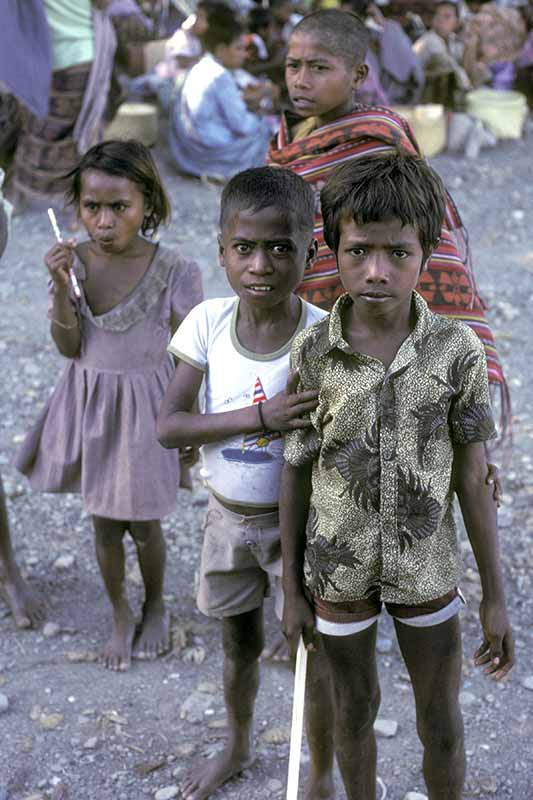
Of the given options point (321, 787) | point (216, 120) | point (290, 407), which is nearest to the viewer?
point (290, 407)

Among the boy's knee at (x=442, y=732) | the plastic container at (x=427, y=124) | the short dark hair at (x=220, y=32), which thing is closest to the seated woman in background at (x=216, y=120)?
the short dark hair at (x=220, y=32)

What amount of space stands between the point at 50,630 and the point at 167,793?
785 millimetres

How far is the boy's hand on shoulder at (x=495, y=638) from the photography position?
181 centimetres

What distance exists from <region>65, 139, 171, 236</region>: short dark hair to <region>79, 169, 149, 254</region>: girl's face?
16mm

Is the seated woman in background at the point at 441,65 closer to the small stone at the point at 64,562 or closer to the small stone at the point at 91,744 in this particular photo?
the small stone at the point at 64,562

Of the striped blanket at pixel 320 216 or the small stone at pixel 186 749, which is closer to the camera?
the striped blanket at pixel 320 216

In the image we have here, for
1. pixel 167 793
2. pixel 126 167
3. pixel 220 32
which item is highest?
pixel 220 32

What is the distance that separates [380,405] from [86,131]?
5394mm

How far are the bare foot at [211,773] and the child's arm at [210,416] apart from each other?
918 millimetres

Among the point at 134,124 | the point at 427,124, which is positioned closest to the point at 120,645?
the point at 134,124

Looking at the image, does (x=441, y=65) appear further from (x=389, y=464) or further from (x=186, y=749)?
(x=389, y=464)

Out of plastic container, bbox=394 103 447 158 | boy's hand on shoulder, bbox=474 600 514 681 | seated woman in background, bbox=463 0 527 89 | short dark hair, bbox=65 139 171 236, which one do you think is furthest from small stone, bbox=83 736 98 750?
seated woman in background, bbox=463 0 527 89

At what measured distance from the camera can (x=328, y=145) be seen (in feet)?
7.92

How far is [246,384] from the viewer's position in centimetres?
196
